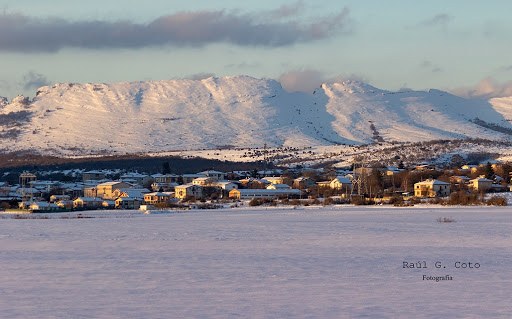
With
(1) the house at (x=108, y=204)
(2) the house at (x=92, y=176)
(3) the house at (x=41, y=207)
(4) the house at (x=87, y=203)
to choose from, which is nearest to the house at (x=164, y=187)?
(1) the house at (x=108, y=204)

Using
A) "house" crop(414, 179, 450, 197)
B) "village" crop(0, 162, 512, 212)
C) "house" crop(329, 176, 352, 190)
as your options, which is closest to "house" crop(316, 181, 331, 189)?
"village" crop(0, 162, 512, 212)

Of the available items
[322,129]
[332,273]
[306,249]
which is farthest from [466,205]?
[322,129]

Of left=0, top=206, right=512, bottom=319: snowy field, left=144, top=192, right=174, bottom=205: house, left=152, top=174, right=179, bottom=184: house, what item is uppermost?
left=152, top=174, right=179, bottom=184: house

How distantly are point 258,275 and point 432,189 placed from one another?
61134 millimetres

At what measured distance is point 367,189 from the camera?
272ft

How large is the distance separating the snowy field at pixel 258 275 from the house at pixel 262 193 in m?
52.2

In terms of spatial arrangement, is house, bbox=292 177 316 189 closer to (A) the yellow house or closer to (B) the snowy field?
(A) the yellow house

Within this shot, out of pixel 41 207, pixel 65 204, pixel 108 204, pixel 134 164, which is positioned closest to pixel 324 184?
pixel 108 204

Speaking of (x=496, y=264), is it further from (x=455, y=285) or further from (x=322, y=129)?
(x=322, y=129)

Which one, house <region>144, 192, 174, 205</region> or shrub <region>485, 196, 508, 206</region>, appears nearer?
shrub <region>485, 196, 508, 206</region>

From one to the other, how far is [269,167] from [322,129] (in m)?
64.8

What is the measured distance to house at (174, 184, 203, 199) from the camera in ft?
286

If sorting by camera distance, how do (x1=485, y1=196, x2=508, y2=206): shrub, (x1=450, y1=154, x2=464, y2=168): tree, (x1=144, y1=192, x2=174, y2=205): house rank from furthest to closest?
(x1=450, y1=154, x2=464, y2=168): tree
(x1=144, y1=192, x2=174, y2=205): house
(x1=485, y1=196, x2=508, y2=206): shrub

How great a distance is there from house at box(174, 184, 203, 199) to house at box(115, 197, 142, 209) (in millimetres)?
7466
